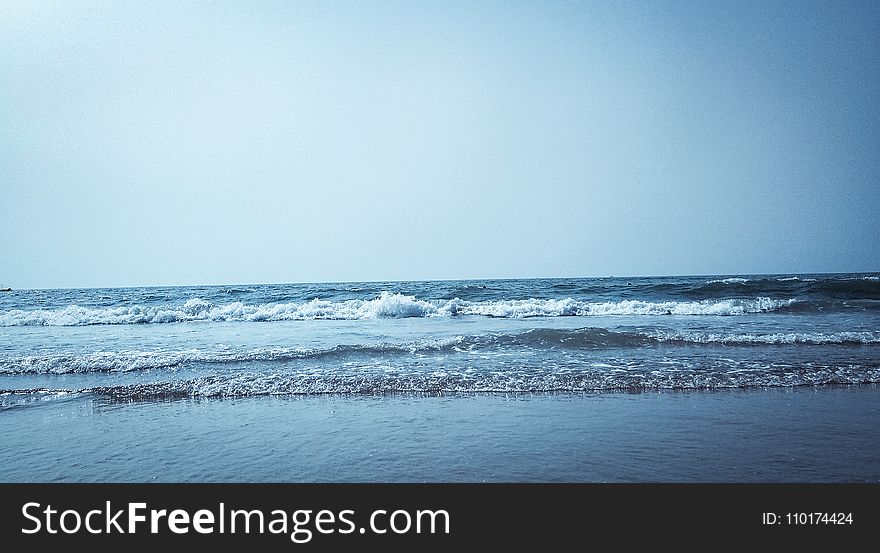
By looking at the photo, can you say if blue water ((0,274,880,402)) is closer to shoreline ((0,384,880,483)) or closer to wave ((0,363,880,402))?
wave ((0,363,880,402))

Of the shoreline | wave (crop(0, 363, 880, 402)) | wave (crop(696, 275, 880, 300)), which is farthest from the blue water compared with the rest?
wave (crop(696, 275, 880, 300))

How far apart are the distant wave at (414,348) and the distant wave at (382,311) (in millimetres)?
8956

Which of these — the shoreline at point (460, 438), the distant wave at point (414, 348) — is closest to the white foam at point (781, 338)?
the distant wave at point (414, 348)

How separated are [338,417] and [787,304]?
23.5 metres

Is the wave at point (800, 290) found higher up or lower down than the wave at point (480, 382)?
higher up

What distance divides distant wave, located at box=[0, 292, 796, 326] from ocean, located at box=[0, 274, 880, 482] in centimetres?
770

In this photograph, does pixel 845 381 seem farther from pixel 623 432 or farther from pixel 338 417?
pixel 338 417

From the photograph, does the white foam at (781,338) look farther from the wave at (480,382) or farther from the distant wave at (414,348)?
the wave at (480,382)

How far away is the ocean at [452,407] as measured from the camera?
4289mm

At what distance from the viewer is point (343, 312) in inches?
933

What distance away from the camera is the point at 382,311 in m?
22.6

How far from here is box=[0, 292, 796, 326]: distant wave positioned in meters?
21.8

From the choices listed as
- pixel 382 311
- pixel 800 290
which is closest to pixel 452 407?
pixel 382 311

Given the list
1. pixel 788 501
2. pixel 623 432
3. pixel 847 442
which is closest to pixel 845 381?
pixel 847 442
